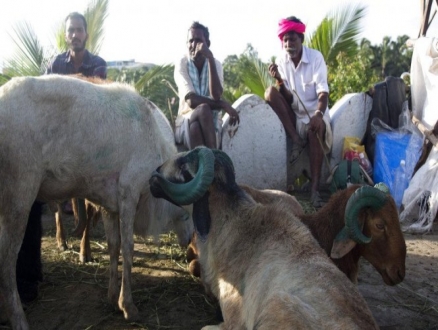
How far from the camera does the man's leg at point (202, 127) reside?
721cm

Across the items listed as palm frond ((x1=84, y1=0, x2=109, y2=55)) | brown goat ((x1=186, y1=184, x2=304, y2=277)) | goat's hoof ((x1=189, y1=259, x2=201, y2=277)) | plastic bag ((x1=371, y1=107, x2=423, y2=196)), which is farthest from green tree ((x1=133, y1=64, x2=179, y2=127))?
goat's hoof ((x1=189, y1=259, x2=201, y2=277))

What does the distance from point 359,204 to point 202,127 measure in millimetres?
3333

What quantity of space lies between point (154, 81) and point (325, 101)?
668 cm

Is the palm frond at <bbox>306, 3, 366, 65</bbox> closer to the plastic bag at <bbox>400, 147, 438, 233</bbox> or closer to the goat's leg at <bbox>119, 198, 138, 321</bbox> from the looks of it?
the plastic bag at <bbox>400, 147, 438, 233</bbox>

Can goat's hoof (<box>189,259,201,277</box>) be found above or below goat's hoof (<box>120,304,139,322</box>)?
above

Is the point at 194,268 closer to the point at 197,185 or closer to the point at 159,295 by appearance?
the point at 159,295

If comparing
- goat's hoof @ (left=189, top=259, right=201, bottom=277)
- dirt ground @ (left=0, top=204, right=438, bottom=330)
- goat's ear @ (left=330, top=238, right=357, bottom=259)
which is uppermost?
goat's ear @ (left=330, top=238, right=357, bottom=259)

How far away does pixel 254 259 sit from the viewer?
369 centimetres

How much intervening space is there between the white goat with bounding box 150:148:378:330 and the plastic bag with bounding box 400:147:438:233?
484cm

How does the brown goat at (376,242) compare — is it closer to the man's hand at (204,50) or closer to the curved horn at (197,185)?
the curved horn at (197,185)

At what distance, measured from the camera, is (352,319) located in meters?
3.04

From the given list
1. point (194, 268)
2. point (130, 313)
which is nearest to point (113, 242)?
point (130, 313)

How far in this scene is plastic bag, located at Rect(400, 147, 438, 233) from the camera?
8094 mm

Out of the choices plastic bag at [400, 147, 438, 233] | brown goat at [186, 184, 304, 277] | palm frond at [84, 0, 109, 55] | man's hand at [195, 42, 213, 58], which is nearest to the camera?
brown goat at [186, 184, 304, 277]
